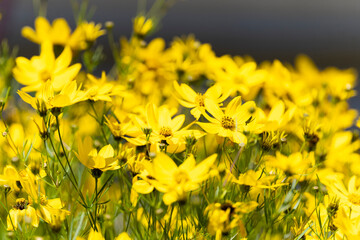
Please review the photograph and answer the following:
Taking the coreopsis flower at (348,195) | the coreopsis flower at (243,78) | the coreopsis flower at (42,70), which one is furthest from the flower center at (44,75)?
the coreopsis flower at (348,195)

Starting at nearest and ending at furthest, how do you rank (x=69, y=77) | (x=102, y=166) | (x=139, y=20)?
(x=102, y=166) → (x=69, y=77) → (x=139, y=20)

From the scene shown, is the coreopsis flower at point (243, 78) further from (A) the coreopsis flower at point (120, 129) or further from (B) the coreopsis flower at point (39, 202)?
(B) the coreopsis flower at point (39, 202)

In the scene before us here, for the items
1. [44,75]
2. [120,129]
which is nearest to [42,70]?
[44,75]

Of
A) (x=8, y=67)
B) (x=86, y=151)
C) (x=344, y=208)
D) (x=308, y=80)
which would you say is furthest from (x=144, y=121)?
(x=308, y=80)

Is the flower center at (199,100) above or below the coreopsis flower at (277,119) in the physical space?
above

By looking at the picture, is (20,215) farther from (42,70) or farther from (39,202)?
(42,70)

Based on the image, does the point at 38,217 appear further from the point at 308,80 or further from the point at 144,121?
the point at 308,80
